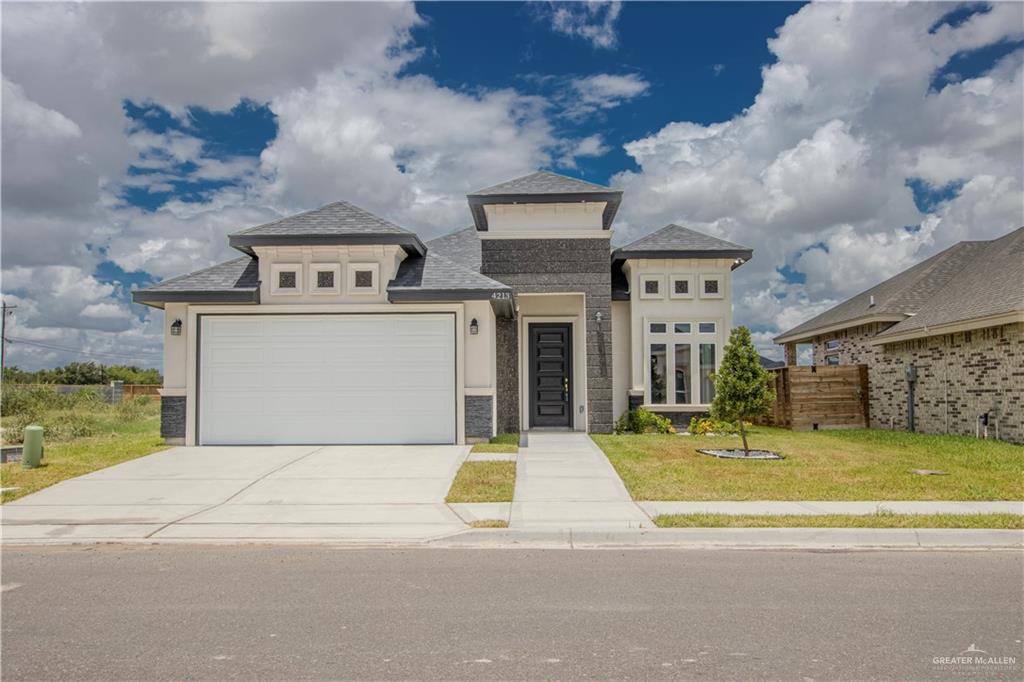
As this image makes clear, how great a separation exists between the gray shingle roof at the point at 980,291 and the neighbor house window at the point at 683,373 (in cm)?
573

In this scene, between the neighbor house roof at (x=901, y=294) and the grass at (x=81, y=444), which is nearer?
the grass at (x=81, y=444)

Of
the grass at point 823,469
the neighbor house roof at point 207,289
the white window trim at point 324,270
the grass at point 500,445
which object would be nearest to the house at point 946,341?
the grass at point 823,469

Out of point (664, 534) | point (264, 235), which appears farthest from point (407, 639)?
point (264, 235)

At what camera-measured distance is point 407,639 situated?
15.8ft

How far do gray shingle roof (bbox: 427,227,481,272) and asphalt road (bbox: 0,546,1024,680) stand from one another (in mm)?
12407

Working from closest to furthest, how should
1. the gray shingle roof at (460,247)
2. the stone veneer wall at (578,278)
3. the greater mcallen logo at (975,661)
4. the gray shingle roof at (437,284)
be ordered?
the greater mcallen logo at (975,661), the gray shingle roof at (437,284), the stone veneer wall at (578,278), the gray shingle roof at (460,247)

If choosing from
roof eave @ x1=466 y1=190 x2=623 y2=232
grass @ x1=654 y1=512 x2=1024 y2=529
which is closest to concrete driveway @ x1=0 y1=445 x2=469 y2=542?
grass @ x1=654 y1=512 x2=1024 y2=529

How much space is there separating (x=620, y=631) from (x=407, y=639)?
1.39 m

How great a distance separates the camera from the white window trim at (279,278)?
1535 centimetres

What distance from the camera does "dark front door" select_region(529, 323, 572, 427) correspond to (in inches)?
738

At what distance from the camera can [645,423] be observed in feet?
59.4

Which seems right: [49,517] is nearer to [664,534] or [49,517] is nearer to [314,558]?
[314,558]

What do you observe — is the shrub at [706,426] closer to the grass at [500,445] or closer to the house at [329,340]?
the grass at [500,445]

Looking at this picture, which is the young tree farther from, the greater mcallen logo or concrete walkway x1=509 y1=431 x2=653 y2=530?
the greater mcallen logo
